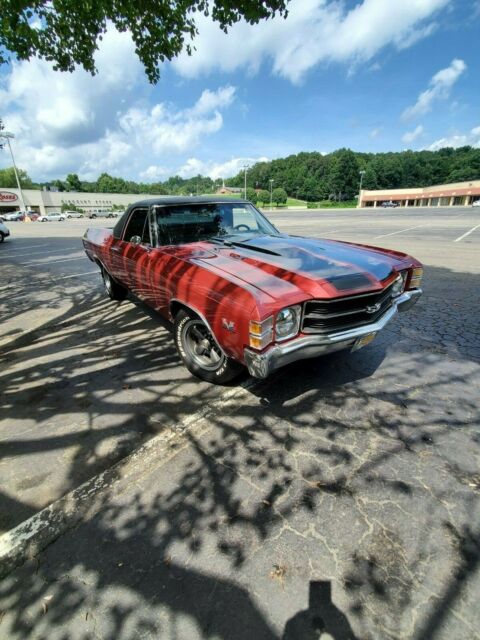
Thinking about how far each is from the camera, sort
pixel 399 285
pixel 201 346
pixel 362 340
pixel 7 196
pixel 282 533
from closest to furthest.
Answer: pixel 282 533 < pixel 362 340 < pixel 201 346 < pixel 399 285 < pixel 7 196

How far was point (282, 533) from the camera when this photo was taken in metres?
1.82

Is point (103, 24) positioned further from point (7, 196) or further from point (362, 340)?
point (7, 196)

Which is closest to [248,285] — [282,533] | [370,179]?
[282,533]

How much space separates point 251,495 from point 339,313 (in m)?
1.50

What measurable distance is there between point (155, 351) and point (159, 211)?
68.3 inches

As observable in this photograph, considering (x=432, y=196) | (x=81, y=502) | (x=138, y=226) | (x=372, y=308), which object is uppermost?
(x=432, y=196)

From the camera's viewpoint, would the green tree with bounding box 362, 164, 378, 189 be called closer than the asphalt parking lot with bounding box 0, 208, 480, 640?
No

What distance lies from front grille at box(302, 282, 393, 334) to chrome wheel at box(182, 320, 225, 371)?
0.98 m

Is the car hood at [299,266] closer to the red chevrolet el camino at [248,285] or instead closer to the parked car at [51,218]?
the red chevrolet el camino at [248,285]

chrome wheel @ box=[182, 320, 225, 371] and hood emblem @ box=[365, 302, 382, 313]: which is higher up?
hood emblem @ box=[365, 302, 382, 313]

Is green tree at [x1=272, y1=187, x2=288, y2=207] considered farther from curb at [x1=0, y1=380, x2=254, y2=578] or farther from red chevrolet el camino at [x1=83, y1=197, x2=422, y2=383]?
curb at [x1=0, y1=380, x2=254, y2=578]

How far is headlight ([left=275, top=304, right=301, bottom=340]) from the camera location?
7.97 feet

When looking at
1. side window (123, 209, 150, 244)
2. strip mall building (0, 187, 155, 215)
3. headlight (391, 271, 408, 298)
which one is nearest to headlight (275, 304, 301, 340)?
headlight (391, 271, 408, 298)

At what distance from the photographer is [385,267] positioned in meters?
3.10
